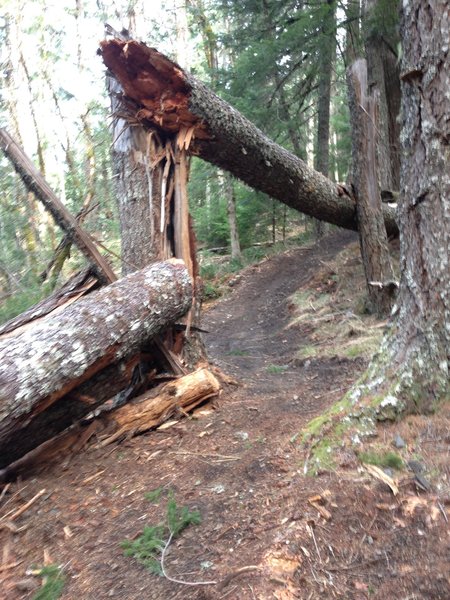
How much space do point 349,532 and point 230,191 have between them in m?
13.9

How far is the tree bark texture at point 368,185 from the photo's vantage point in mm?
7293

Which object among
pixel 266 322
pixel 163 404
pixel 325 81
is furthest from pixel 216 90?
pixel 163 404

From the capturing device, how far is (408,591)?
202 cm

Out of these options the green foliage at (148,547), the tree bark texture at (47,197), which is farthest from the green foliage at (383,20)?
the green foliage at (148,547)

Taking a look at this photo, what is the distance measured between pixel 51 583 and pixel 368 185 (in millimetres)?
6619

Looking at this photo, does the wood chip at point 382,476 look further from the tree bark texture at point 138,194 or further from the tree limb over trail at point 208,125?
the tree limb over trail at point 208,125

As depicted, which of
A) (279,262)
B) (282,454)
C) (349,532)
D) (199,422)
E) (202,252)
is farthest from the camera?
(202,252)

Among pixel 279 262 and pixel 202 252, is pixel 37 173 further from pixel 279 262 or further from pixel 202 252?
pixel 202 252

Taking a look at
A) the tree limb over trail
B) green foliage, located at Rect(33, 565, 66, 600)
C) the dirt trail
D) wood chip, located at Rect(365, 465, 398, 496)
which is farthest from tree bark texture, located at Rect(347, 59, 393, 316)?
green foliage, located at Rect(33, 565, 66, 600)

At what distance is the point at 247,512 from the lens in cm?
295

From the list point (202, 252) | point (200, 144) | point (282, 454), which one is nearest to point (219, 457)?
point (282, 454)

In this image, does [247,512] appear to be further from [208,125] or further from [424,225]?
[208,125]

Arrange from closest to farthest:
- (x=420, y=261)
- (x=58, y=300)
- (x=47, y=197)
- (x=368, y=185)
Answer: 1. (x=420, y=261)
2. (x=58, y=300)
3. (x=47, y=197)
4. (x=368, y=185)

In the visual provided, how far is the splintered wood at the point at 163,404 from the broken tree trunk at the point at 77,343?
0.45 meters
